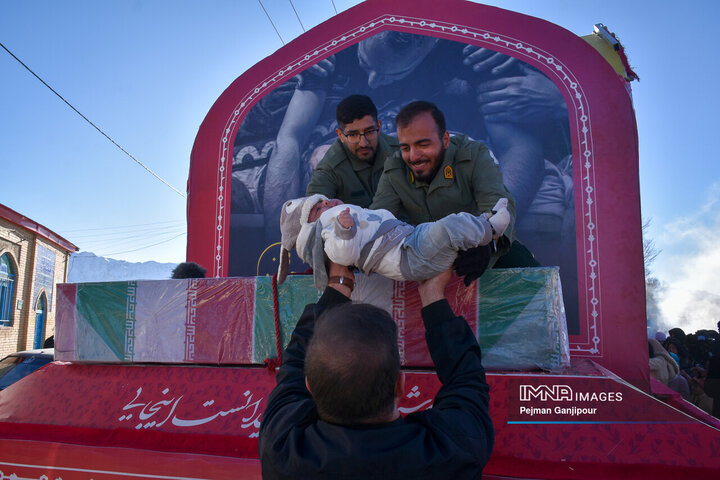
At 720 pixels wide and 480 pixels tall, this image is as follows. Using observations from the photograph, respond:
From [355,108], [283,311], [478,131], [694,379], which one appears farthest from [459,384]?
[694,379]

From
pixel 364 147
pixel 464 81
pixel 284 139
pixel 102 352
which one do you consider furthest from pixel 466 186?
pixel 284 139

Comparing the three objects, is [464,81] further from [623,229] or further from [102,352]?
[102,352]

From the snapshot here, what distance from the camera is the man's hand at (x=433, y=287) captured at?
1731mm

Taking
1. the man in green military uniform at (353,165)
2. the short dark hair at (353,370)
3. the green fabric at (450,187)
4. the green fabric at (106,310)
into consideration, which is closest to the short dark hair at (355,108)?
the man in green military uniform at (353,165)

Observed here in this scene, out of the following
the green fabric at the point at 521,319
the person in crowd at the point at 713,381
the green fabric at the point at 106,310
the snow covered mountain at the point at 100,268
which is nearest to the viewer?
the green fabric at the point at 521,319

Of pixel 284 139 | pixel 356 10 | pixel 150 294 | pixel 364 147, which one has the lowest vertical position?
pixel 150 294

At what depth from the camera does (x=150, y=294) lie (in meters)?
2.42

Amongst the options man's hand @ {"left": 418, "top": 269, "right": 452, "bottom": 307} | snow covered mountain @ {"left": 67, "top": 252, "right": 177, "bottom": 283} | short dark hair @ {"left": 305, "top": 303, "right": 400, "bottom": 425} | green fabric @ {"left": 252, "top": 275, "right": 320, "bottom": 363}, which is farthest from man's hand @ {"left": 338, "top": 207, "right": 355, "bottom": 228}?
snow covered mountain @ {"left": 67, "top": 252, "right": 177, "bottom": 283}

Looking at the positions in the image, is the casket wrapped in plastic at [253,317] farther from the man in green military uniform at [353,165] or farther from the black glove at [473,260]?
the man in green military uniform at [353,165]

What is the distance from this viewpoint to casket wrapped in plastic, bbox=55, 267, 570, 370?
198 centimetres

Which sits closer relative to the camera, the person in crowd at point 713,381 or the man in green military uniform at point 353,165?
the man in green military uniform at point 353,165

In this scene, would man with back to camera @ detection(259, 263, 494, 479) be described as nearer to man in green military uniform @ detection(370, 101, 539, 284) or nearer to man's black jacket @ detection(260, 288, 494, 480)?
man's black jacket @ detection(260, 288, 494, 480)

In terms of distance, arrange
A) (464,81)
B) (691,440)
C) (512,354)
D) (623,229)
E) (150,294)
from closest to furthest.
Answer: (691,440)
(512,354)
(150,294)
(623,229)
(464,81)

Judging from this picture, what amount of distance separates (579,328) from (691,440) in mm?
2270
